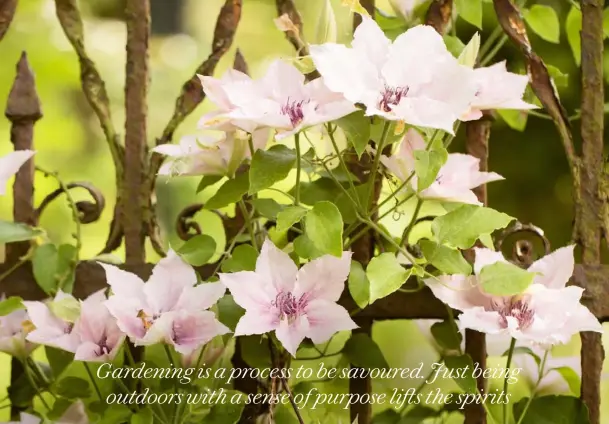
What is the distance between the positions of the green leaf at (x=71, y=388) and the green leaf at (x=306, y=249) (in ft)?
1.07

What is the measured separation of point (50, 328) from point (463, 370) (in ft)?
1.41

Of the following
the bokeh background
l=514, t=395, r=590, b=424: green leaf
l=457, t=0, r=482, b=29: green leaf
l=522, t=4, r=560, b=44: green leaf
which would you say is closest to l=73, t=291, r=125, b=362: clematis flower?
l=514, t=395, r=590, b=424: green leaf

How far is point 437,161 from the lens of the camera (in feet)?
1.85

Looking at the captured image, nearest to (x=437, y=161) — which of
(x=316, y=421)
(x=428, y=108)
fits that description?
(x=428, y=108)

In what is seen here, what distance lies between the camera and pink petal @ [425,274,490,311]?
616 mm

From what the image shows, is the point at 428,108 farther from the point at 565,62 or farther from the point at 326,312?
the point at 565,62

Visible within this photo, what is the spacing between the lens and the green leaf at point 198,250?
2.14 feet

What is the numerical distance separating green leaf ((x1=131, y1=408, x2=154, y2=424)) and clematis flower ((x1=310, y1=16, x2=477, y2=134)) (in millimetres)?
368

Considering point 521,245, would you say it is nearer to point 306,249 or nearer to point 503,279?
point 503,279

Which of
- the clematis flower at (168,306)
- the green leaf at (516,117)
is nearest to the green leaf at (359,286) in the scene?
the clematis flower at (168,306)

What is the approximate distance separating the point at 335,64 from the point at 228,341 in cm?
33

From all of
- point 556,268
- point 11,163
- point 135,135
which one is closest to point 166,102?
point 135,135

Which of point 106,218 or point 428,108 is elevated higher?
point 428,108

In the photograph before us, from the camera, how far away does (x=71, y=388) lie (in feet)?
2.40
